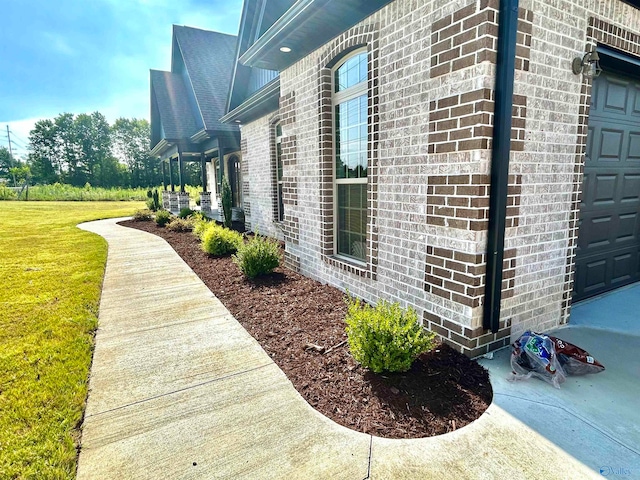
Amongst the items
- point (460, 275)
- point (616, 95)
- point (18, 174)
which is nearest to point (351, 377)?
point (460, 275)

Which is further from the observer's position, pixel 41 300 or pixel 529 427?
pixel 41 300

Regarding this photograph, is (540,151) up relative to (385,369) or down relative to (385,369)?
up

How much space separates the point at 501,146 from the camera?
285 centimetres

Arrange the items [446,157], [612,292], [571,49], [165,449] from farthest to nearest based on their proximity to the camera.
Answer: [612,292], [571,49], [446,157], [165,449]

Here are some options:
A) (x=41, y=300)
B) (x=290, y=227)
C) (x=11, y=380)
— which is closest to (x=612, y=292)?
(x=290, y=227)

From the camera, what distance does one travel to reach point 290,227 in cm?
636

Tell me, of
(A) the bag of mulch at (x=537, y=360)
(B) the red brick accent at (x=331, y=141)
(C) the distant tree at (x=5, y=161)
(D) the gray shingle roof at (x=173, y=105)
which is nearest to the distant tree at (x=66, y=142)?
(C) the distant tree at (x=5, y=161)

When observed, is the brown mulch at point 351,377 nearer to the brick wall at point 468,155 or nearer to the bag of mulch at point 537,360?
the bag of mulch at point 537,360

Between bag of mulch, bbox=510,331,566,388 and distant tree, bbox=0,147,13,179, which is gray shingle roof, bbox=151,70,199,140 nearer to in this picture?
bag of mulch, bbox=510,331,566,388

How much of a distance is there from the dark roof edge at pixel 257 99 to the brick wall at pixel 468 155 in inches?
151

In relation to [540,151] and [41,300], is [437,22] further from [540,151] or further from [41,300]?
[41,300]

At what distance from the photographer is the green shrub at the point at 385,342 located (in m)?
2.83

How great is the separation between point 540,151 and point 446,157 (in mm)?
949

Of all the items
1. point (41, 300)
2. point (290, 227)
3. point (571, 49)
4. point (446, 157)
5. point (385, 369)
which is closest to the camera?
point (385, 369)
